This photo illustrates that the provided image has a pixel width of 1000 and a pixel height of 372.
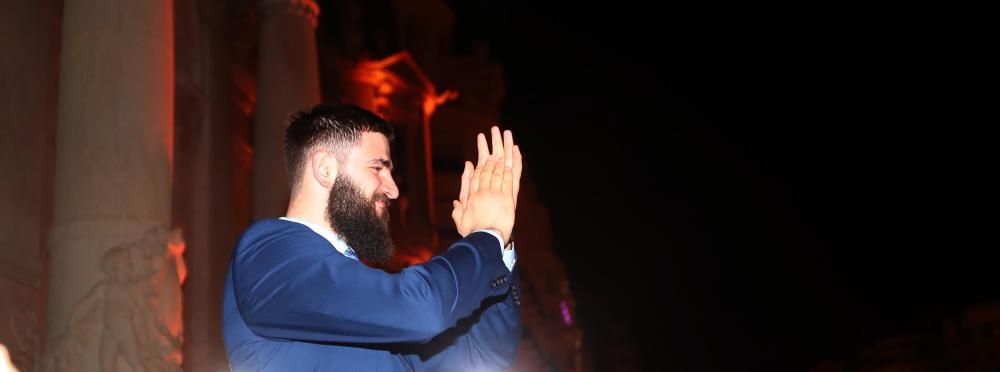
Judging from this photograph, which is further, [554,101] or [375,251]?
[554,101]

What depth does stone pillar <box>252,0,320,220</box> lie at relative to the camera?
523 inches

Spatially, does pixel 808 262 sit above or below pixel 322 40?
below

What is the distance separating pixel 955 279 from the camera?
33125 millimetres

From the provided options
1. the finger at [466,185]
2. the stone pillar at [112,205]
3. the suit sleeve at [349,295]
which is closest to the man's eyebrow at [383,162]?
the finger at [466,185]

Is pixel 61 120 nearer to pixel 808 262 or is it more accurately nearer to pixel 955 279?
pixel 955 279

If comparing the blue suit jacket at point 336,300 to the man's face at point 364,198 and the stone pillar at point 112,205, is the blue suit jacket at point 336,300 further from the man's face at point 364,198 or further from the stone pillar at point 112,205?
the stone pillar at point 112,205

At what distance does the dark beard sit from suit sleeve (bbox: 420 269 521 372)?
0.40 m

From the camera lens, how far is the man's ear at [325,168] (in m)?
3.21

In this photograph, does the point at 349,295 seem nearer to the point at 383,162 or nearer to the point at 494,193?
the point at 494,193

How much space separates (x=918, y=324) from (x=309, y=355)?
1457 inches

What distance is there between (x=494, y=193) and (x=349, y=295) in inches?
26.0

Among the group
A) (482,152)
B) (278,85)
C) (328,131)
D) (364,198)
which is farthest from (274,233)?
(278,85)

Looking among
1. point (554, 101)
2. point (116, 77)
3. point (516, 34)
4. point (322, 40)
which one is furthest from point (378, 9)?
point (116, 77)

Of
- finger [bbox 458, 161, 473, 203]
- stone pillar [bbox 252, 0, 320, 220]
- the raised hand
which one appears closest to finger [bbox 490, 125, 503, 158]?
the raised hand
